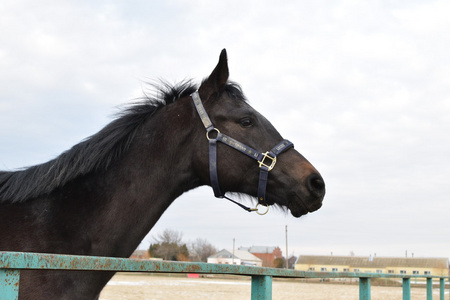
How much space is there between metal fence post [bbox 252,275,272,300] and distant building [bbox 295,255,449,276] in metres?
67.6

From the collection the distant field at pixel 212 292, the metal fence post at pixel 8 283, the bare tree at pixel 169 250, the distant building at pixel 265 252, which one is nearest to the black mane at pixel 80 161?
the metal fence post at pixel 8 283

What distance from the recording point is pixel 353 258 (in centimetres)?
7488

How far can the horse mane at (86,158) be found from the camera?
273 centimetres

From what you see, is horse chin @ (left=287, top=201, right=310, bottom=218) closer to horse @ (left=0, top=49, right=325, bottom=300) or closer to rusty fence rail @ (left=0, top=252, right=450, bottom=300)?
horse @ (left=0, top=49, right=325, bottom=300)

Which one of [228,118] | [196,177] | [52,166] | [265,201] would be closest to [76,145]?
[52,166]

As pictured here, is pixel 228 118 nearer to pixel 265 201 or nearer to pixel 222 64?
pixel 222 64

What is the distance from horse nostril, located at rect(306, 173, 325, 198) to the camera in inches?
115

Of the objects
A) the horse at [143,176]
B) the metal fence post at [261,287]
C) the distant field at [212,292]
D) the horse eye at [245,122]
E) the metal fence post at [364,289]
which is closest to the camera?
the horse at [143,176]

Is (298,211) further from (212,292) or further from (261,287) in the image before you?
(212,292)

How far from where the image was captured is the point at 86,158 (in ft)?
9.45

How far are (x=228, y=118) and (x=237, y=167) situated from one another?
14.3 inches

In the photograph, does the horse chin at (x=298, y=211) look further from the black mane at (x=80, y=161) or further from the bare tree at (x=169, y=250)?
the bare tree at (x=169, y=250)

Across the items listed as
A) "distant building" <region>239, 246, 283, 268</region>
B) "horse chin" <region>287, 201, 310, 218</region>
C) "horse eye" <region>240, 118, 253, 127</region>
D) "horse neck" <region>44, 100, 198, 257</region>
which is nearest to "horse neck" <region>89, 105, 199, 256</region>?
"horse neck" <region>44, 100, 198, 257</region>

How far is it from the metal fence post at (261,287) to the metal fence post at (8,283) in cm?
155
